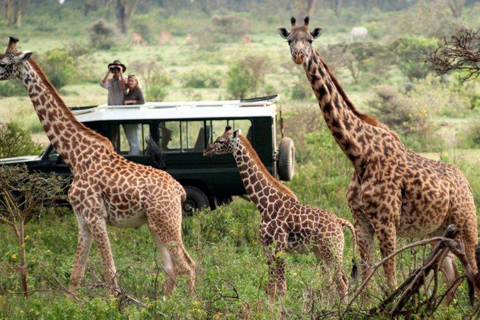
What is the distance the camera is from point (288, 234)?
9.01 meters

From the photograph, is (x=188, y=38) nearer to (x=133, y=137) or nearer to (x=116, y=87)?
(x=116, y=87)

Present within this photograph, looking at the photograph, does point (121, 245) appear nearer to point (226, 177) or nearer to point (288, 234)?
point (226, 177)

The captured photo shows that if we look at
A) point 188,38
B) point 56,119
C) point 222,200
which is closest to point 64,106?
point 56,119

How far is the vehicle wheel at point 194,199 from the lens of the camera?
13.2 metres

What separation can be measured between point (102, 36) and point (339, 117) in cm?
3525

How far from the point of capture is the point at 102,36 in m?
42.3

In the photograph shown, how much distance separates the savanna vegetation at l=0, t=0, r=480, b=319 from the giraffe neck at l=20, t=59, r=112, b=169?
0.58 metres

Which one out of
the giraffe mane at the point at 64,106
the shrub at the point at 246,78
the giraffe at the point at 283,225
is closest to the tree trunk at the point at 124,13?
the shrub at the point at 246,78

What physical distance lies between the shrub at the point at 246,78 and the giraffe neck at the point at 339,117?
18669 millimetres

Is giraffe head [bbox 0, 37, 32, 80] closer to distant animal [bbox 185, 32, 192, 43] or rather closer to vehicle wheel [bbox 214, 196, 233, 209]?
vehicle wheel [bbox 214, 196, 233, 209]

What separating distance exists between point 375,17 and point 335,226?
46.0 metres

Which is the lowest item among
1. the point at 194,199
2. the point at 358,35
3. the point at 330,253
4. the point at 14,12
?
the point at 194,199

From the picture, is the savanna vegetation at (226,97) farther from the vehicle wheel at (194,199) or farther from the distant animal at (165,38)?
the vehicle wheel at (194,199)

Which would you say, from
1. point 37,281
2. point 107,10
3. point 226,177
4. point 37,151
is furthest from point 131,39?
point 37,281
